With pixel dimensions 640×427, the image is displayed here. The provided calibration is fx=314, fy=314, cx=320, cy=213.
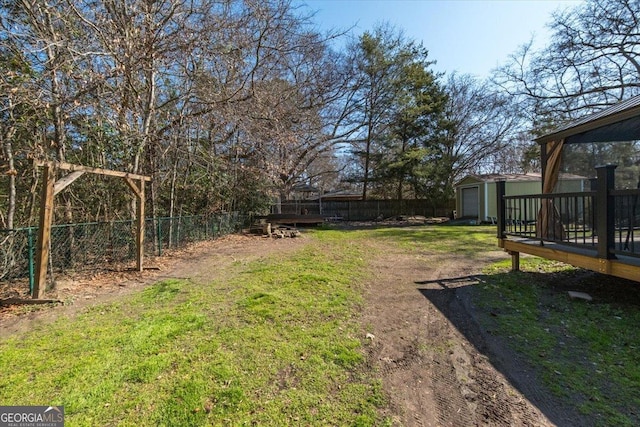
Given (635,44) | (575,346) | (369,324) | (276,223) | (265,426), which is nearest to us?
(265,426)

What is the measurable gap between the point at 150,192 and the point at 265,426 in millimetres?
7690

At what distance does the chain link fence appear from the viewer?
4418 mm

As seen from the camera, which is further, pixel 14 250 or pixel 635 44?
pixel 635 44

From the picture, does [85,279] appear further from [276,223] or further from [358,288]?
[276,223]

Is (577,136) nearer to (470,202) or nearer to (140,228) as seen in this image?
(140,228)

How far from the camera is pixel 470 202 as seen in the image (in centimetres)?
1764

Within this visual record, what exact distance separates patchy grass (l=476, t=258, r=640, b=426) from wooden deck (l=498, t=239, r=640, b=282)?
458 mm

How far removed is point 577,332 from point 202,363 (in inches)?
142

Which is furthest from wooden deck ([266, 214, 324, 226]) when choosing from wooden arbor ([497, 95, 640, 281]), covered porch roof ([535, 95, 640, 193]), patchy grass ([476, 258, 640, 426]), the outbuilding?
covered porch roof ([535, 95, 640, 193])

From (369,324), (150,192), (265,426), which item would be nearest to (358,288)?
(369,324)

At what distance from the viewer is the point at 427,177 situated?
19562 millimetres

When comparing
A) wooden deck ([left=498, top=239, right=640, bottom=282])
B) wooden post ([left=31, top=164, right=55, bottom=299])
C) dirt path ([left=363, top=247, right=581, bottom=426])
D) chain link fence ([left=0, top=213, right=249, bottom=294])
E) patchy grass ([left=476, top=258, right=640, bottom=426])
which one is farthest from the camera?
chain link fence ([left=0, top=213, right=249, bottom=294])

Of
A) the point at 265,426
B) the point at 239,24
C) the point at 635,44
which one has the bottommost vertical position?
the point at 265,426

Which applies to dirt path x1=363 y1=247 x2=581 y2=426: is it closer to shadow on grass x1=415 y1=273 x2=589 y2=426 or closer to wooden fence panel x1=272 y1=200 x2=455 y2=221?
shadow on grass x1=415 y1=273 x2=589 y2=426
